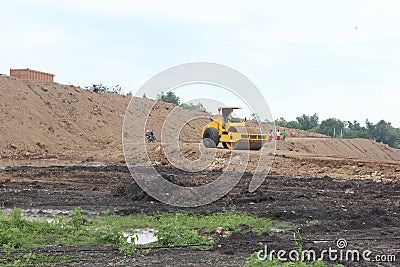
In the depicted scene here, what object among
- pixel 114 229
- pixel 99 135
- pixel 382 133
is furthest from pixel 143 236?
pixel 382 133

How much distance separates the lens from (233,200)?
14.4 metres

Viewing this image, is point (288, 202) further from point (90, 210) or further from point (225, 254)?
point (225, 254)

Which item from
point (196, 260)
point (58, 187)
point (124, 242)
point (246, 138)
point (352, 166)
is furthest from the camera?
point (246, 138)

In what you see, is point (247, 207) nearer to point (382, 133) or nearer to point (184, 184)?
point (184, 184)

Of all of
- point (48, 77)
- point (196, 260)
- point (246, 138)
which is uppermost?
point (48, 77)

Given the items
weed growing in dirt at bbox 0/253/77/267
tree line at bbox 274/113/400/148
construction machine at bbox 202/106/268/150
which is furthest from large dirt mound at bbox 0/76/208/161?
tree line at bbox 274/113/400/148

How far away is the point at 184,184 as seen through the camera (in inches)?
639

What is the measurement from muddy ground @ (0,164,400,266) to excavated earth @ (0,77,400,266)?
2cm

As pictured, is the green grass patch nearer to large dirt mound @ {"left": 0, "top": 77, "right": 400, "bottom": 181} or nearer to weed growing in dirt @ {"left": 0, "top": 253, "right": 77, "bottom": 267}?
weed growing in dirt @ {"left": 0, "top": 253, "right": 77, "bottom": 267}

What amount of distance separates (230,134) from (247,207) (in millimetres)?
14249

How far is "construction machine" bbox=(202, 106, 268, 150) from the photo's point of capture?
2738 cm

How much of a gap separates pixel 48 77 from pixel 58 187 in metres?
38.1

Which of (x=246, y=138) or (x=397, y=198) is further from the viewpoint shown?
(x=246, y=138)

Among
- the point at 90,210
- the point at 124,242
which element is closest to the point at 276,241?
the point at 124,242
